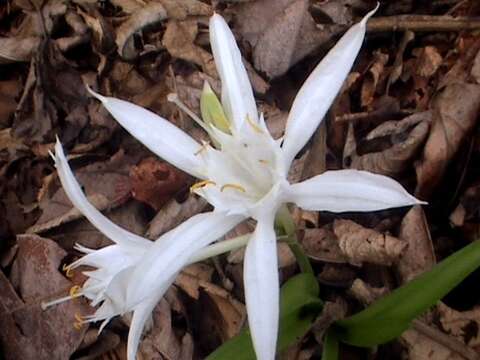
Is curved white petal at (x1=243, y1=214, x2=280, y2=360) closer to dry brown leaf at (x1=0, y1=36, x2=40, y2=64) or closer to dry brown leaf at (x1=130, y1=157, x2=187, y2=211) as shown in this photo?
dry brown leaf at (x1=130, y1=157, x2=187, y2=211)

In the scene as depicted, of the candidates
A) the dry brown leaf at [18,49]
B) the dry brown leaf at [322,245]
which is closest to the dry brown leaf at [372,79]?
the dry brown leaf at [322,245]

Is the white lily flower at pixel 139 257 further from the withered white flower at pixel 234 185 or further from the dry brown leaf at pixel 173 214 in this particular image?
the dry brown leaf at pixel 173 214

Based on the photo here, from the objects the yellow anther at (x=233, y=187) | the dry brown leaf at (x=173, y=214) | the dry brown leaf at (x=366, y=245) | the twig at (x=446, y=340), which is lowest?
the dry brown leaf at (x=173, y=214)

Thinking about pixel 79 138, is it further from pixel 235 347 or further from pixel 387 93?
pixel 235 347

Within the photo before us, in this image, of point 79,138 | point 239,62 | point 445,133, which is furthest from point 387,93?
point 79,138

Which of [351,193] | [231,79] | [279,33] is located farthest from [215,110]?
[279,33]

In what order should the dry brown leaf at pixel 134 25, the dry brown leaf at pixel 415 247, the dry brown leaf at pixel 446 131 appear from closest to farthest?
Answer: the dry brown leaf at pixel 415 247 < the dry brown leaf at pixel 446 131 < the dry brown leaf at pixel 134 25
